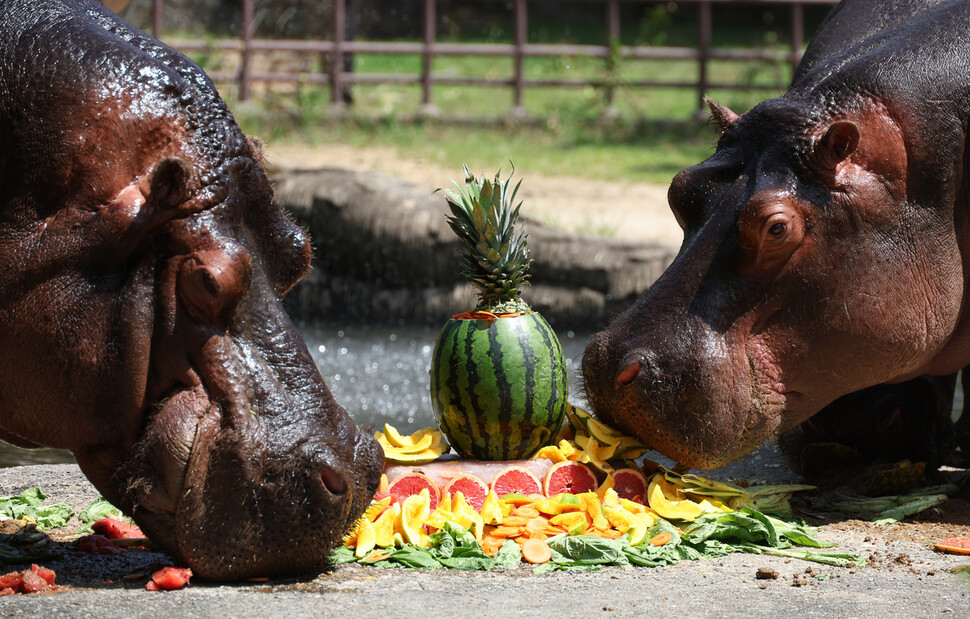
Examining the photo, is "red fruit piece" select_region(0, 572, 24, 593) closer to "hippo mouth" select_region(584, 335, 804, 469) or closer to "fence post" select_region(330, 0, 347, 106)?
"hippo mouth" select_region(584, 335, 804, 469)

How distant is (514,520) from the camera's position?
432cm

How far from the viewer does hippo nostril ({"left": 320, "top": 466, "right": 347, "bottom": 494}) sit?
345 centimetres

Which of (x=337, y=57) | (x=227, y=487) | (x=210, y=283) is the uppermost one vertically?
(x=337, y=57)

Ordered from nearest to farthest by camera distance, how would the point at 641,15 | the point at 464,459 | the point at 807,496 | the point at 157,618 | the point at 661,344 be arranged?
the point at 157,618, the point at 661,344, the point at 464,459, the point at 807,496, the point at 641,15

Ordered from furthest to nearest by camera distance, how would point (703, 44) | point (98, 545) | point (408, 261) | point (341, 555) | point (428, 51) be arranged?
1. point (703, 44)
2. point (428, 51)
3. point (408, 261)
4. point (98, 545)
5. point (341, 555)

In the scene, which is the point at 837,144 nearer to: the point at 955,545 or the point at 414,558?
the point at 955,545

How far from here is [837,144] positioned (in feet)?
14.6

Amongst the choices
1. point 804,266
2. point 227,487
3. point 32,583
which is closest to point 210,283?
point 227,487

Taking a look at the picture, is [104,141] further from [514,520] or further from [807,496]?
[807,496]

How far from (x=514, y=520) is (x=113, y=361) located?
63.5 inches

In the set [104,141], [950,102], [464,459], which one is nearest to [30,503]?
[464,459]

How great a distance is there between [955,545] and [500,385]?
1.78 metres

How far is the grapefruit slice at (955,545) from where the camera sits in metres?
4.31

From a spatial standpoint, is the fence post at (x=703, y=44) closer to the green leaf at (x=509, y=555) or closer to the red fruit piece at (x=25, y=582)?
the green leaf at (x=509, y=555)
